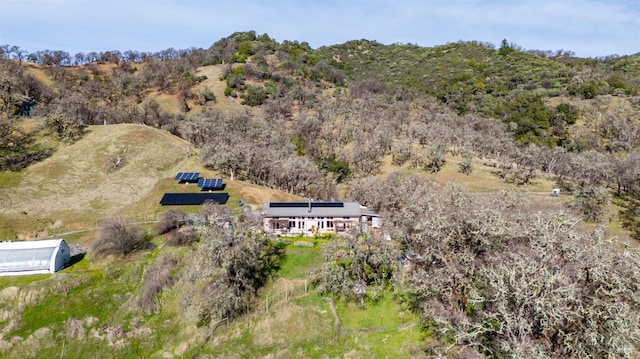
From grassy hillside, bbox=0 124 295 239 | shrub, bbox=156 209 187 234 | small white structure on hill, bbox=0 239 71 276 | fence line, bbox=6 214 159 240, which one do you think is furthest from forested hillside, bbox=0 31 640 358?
fence line, bbox=6 214 159 240

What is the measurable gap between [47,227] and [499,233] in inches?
2460

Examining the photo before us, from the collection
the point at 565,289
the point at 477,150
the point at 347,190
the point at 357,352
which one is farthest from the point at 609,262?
the point at 477,150

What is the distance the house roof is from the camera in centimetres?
5450

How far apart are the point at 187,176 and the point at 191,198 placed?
962cm

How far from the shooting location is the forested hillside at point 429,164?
2405 cm

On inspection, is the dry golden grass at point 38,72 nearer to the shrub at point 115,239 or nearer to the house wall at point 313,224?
the shrub at point 115,239

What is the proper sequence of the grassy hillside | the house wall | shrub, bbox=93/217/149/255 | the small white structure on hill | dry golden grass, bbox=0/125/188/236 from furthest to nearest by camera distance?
dry golden grass, bbox=0/125/188/236 → the grassy hillside → the house wall → shrub, bbox=93/217/149/255 → the small white structure on hill

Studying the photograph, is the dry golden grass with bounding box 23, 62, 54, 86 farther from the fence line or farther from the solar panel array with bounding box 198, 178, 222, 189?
the fence line

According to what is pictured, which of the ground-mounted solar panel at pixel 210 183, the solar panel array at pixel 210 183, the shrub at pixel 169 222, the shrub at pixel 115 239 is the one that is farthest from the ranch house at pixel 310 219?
the shrub at pixel 115 239

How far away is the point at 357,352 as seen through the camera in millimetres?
31578

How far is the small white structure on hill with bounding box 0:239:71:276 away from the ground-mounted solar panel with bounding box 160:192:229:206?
19183mm

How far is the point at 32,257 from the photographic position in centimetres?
4434

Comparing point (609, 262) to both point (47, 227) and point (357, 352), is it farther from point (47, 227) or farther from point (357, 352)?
point (47, 227)

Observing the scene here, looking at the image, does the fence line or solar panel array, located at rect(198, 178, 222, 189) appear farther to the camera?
solar panel array, located at rect(198, 178, 222, 189)
